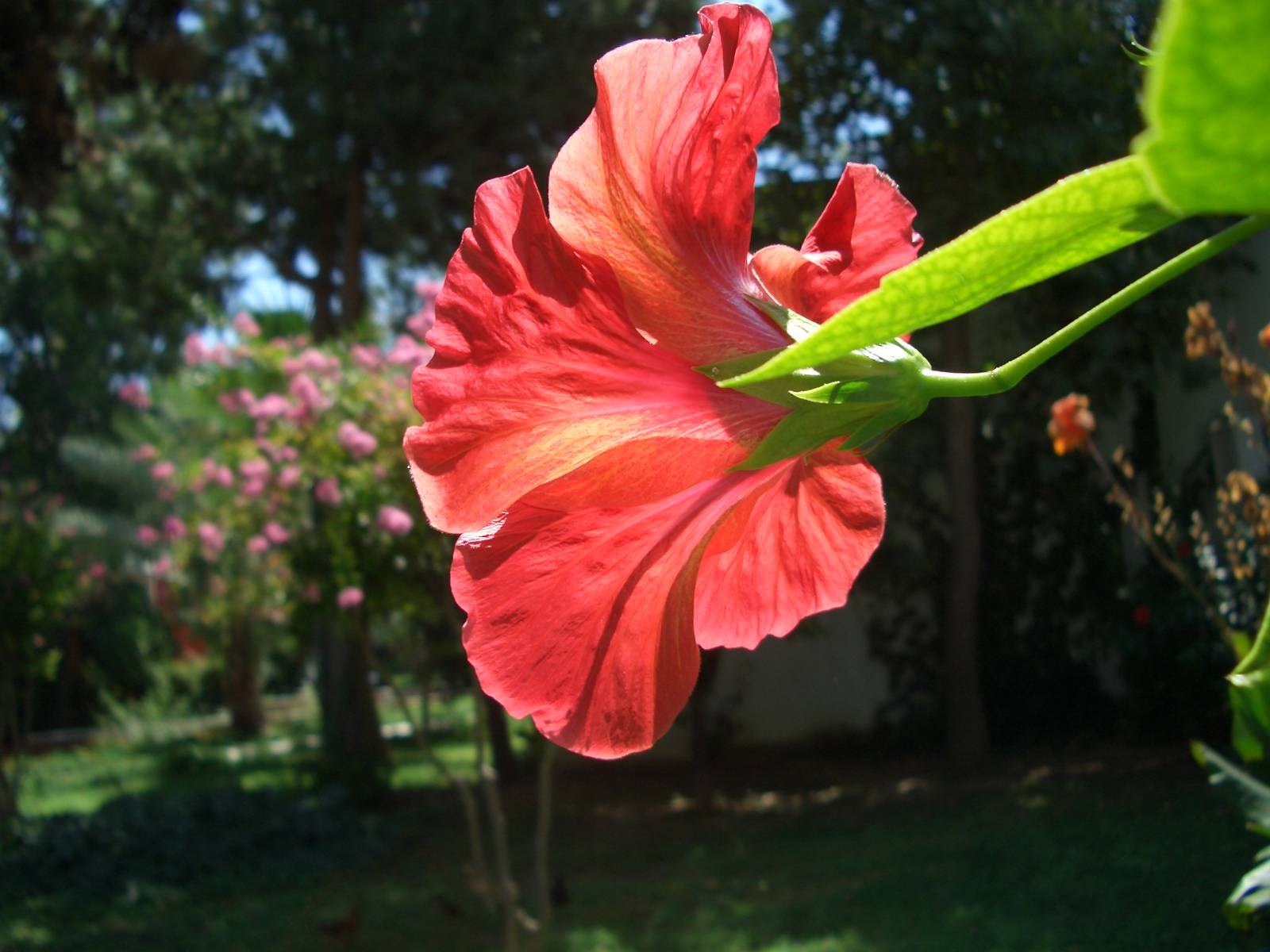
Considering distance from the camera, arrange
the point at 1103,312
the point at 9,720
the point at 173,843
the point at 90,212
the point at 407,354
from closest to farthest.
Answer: the point at 1103,312, the point at 407,354, the point at 173,843, the point at 9,720, the point at 90,212

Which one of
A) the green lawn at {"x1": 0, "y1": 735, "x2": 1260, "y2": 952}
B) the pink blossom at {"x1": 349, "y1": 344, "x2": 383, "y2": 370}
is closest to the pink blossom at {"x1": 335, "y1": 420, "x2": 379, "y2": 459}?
the pink blossom at {"x1": 349, "y1": 344, "x2": 383, "y2": 370}

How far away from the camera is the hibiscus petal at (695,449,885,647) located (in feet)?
1.38

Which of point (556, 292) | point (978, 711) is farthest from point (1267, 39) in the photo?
point (978, 711)

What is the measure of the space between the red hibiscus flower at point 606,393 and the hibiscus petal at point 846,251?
0.04 metres

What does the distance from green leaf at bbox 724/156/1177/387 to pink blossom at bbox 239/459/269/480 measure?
506cm

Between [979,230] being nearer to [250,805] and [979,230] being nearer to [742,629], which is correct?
[742,629]

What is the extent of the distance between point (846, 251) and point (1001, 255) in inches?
10.0

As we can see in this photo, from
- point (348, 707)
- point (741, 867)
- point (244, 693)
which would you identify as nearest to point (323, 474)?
point (741, 867)

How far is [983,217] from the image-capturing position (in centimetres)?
599

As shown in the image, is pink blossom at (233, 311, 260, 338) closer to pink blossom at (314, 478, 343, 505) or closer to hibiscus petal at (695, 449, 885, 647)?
pink blossom at (314, 478, 343, 505)

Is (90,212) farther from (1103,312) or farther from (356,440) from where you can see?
(1103,312)

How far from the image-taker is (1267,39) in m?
0.12

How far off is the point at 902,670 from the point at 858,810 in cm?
187

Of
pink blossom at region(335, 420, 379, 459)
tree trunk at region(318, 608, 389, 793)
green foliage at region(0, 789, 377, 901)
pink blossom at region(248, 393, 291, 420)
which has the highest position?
pink blossom at region(248, 393, 291, 420)
